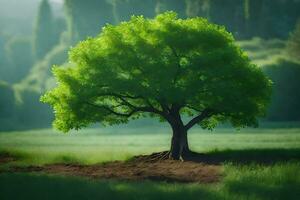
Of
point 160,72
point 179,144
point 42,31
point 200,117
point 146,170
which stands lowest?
point 146,170

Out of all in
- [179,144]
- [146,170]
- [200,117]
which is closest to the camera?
[146,170]

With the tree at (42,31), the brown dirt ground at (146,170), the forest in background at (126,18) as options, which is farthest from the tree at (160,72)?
the tree at (42,31)

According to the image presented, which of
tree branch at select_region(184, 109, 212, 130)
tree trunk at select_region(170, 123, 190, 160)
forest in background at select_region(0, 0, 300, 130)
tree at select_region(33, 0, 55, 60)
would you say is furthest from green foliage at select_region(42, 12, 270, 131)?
tree at select_region(33, 0, 55, 60)

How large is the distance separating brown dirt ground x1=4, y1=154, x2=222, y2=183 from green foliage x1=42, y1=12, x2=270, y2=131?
3504 mm

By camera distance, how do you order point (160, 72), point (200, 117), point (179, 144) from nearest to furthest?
point (160, 72)
point (179, 144)
point (200, 117)

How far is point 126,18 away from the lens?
398 feet

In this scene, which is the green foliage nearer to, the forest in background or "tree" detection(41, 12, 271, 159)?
"tree" detection(41, 12, 271, 159)

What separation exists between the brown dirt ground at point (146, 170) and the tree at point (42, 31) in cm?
10501

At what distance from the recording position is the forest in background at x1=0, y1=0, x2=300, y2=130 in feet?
229

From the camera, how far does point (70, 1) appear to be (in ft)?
388

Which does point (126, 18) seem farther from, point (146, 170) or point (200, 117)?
point (146, 170)

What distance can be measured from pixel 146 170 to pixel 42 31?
11279cm

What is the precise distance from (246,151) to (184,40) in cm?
831

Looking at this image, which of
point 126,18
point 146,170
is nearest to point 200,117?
point 146,170
